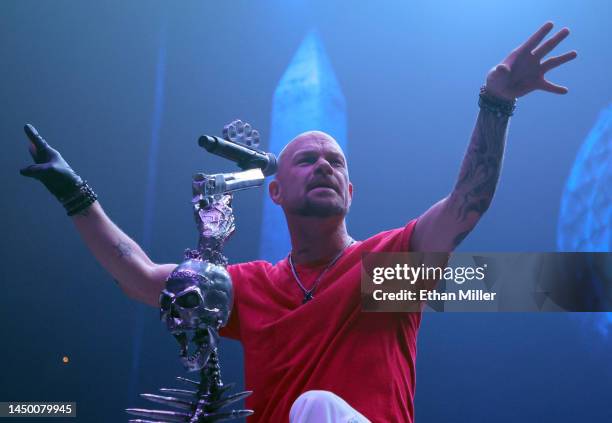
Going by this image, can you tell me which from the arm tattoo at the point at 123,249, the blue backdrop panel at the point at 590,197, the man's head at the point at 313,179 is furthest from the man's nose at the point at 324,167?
the blue backdrop panel at the point at 590,197

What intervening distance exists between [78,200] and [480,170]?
3.57 feet

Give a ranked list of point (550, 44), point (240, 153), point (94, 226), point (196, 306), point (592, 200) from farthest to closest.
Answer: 1. point (592, 200)
2. point (94, 226)
3. point (240, 153)
4. point (550, 44)
5. point (196, 306)

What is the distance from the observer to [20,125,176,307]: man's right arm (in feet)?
4.70

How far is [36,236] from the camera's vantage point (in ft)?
7.67


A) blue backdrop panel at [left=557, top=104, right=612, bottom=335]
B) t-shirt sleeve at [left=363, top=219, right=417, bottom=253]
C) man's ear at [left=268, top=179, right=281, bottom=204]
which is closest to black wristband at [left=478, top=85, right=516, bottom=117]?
t-shirt sleeve at [left=363, top=219, right=417, bottom=253]

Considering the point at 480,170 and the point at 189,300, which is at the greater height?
the point at 480,170

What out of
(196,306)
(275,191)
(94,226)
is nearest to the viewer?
(196,306)

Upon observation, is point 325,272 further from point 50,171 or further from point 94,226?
point 50,171

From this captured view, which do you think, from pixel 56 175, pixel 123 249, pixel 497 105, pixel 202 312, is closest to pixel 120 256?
pixel 123 249

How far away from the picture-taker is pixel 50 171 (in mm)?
1415

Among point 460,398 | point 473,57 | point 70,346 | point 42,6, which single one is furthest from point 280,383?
point 42,6

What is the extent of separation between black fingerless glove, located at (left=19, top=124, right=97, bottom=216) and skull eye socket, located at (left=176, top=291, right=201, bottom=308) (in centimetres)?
70

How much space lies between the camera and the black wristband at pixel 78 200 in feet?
4.88

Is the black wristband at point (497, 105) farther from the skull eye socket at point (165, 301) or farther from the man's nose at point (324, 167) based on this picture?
the skull eye socket at point (165, 301)
